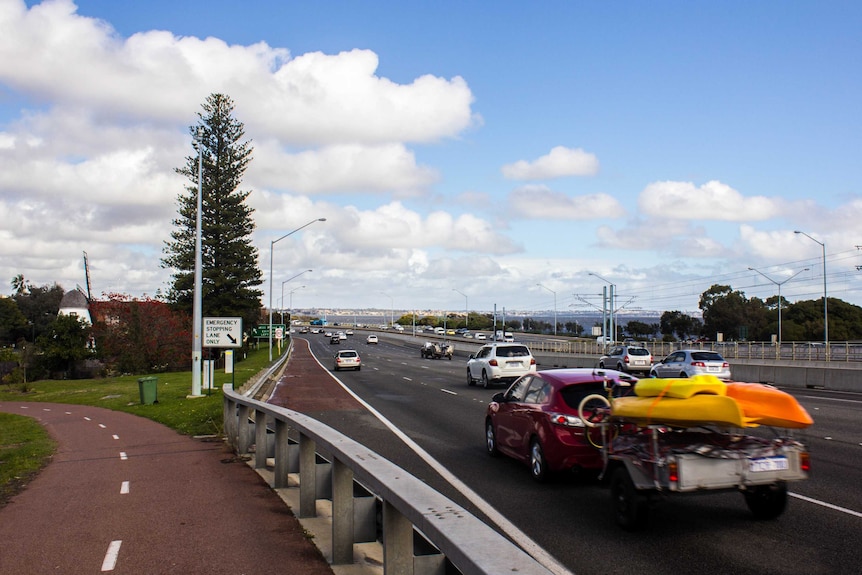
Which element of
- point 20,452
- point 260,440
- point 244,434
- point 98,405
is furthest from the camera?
point 98,405

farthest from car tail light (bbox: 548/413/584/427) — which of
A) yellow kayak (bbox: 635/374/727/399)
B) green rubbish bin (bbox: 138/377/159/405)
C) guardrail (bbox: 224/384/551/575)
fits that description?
green rubbish bin (bbox: 138/377/159/405)

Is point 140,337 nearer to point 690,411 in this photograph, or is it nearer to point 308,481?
point 308,481

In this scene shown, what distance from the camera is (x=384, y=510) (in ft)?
17.2

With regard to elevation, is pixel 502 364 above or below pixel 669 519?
above

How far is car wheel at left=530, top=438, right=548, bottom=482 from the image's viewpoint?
10.4 meters

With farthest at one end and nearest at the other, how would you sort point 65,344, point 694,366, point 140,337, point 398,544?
1. point 65,344
2. point 140,337
3. point 694,366
4. point 398,544

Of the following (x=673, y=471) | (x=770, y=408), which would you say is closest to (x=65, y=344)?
(x=673, y=471)

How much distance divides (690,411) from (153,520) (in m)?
5.83

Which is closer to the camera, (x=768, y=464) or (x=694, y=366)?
(x=768, y=464)

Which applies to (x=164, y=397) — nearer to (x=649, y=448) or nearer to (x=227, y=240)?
(x=649, y=448)

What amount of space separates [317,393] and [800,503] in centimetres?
2196

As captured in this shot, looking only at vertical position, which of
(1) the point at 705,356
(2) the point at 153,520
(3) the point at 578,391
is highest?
(3) the point at 578,391

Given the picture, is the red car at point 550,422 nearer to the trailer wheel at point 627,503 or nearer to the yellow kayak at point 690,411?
the trailer wheel at point 627,503

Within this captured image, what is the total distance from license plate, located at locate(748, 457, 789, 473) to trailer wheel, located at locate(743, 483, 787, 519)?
56 cm
